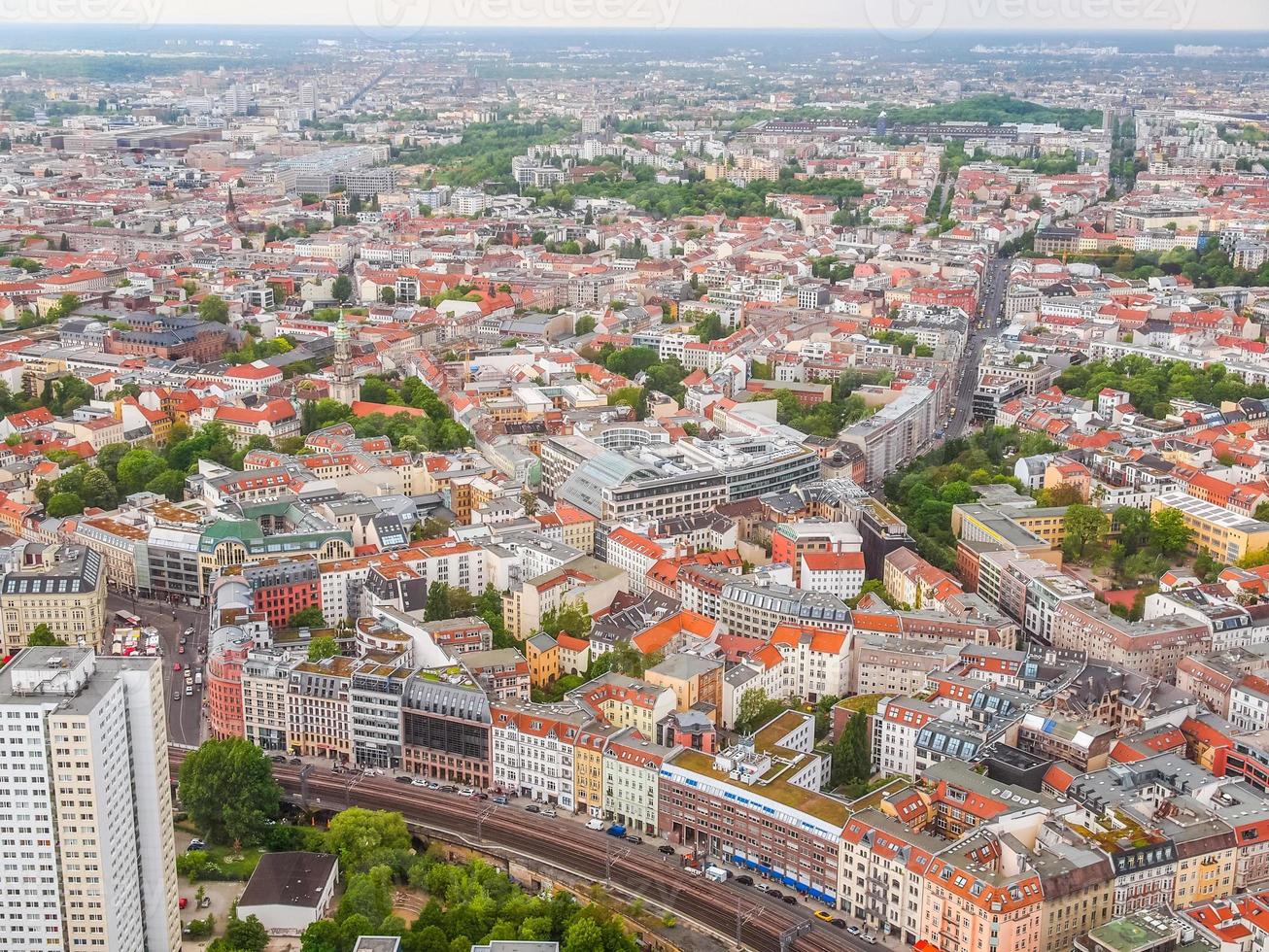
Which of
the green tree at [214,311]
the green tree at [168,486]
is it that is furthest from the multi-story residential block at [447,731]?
the green tree at [214,311]

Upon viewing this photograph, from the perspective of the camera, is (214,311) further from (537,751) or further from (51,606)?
(537,751)

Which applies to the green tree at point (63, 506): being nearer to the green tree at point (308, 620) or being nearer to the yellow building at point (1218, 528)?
the green tree at point (308, 620)

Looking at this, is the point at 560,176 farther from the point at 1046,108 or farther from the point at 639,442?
the point at 639,442

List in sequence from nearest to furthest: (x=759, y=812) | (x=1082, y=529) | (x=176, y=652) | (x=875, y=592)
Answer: (x=759, y=812), (x=176, y=652), (x=875, y=592), (x=1082, y=529)

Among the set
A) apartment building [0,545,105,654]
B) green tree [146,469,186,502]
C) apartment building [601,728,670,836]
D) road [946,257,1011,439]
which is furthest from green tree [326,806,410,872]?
road [946,257,1011,439]

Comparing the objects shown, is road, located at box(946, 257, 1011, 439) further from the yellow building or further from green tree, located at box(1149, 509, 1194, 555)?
green tree, located at box(1149, 509, 1194, 555)

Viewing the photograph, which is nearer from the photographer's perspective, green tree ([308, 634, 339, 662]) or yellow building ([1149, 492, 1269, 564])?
green tree ([308, 634, 339, 662])

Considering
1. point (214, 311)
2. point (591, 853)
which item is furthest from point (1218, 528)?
point (214, 311)
